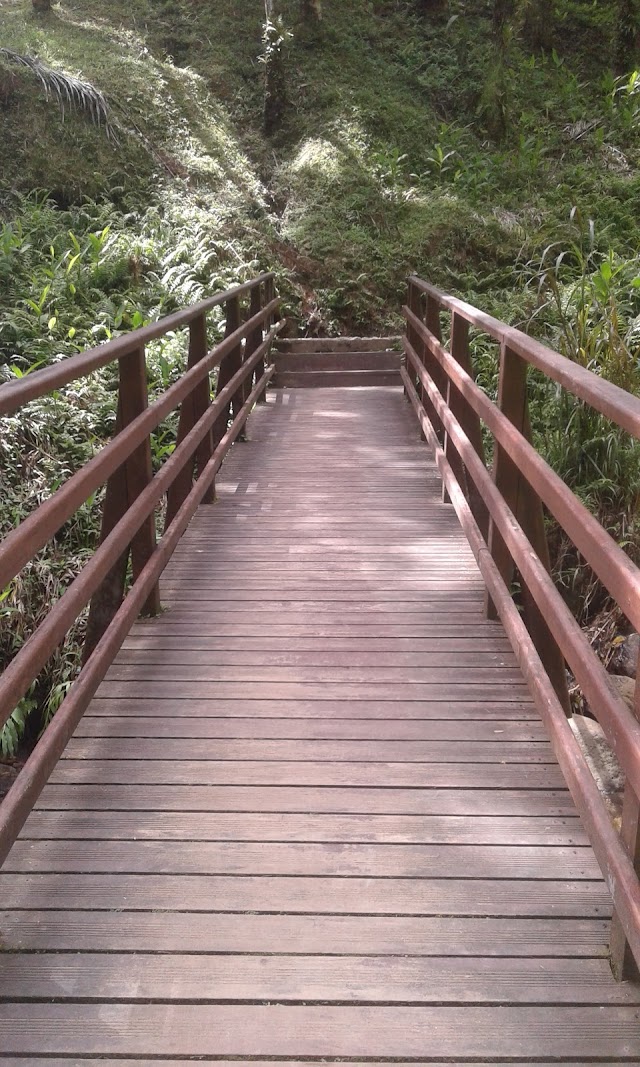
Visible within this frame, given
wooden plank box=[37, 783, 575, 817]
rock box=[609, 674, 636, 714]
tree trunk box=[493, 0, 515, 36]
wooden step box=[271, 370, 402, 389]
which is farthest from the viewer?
tree trunk box=[493, 0, 515, 36]

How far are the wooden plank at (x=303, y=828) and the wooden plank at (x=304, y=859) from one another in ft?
0.08

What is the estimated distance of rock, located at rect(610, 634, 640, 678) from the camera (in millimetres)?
5520

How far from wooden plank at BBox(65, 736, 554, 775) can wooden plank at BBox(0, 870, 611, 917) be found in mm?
552

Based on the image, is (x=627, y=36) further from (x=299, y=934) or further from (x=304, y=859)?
(x=299, y=934)

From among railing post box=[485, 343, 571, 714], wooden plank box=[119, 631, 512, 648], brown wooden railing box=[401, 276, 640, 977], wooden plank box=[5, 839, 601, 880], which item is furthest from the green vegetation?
wooden plank box=[5, 839, 601, 880]

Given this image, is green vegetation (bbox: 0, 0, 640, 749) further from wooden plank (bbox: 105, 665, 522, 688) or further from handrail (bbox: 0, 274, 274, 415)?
handrail (bbox: 0, 274, 274, 415)

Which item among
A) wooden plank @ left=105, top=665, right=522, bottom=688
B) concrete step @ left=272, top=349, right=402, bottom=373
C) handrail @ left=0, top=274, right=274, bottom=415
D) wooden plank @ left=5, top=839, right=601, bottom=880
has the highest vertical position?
handrail @ left=0, top=274, right=274, bottom=415

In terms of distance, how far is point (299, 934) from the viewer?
212 cm

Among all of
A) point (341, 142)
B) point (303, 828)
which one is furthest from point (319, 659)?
point (341, 142)

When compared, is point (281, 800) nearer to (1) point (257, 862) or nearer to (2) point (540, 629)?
(1) point (257, 862)

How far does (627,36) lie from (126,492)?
15.6 m

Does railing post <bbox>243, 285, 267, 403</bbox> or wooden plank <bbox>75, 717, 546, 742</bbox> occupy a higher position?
railing post <bbox>243, 285, 267, 403</bbox>

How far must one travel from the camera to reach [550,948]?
208 cm

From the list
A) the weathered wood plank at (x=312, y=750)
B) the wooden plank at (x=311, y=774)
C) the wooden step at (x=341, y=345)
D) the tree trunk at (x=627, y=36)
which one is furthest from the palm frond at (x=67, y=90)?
the wooden plank at (x=311, y=774)
